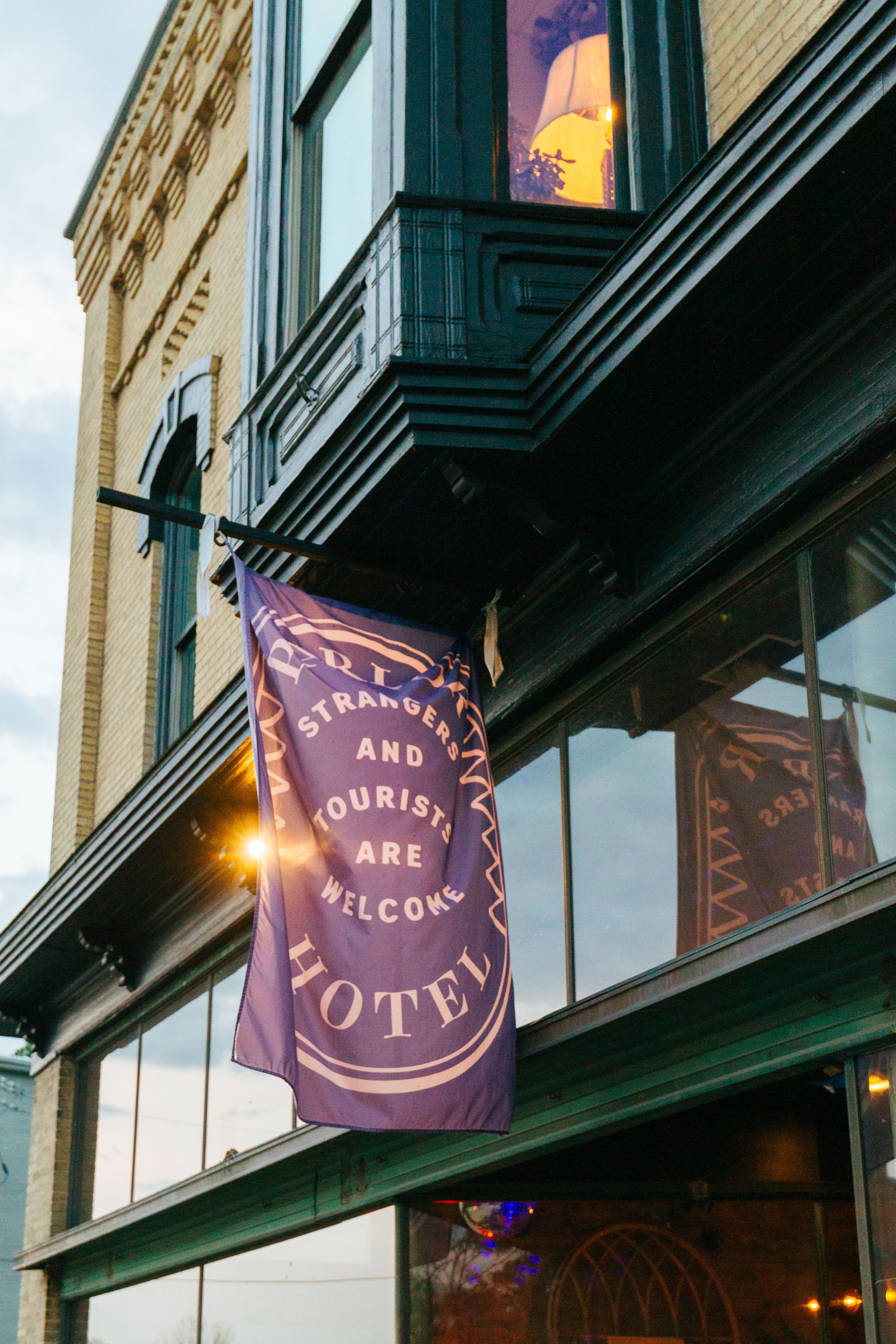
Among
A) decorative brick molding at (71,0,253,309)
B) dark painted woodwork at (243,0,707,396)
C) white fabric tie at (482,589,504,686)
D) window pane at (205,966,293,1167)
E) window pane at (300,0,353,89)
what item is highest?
decorative brick molding at (71,0,253,309)

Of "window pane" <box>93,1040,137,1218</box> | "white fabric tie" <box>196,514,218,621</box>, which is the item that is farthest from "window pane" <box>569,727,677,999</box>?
"window pane" <box>93,1040,137,1218</box>

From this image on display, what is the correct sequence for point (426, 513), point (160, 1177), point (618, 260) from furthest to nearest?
point (160, 1177)
point (426, 513)
point (618, 260)

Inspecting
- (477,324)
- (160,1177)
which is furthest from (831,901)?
(160,1177)

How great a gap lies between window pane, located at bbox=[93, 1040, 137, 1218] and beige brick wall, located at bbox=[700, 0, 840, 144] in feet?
25.9

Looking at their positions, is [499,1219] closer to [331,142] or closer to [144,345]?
[331,142]

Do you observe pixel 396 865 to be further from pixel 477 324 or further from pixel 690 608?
pixel 477 324

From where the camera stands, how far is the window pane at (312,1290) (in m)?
7.27

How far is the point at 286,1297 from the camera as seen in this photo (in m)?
8.32

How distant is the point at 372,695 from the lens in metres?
6.05

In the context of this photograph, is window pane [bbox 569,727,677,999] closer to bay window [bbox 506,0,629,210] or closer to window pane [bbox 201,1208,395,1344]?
window pane [bbox 201,1208,395,1344]

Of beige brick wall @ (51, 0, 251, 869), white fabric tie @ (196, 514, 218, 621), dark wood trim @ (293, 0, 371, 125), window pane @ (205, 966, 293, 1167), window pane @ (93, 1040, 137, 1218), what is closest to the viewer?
white fabric tie @ (196, 514, 218, 621)

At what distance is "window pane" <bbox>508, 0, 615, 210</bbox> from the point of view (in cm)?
701

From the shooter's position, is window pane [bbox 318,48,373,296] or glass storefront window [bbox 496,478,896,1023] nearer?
glass storefront window [bbox 496,478,896,1023]

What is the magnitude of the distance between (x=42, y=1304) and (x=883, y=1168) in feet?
30.4
